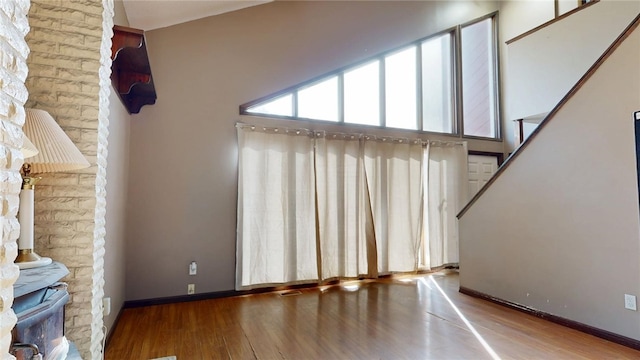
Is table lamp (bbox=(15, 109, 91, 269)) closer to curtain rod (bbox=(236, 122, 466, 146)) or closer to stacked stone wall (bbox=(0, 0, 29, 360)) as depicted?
stacked stone wall (bbox=(0, 0, 29, 360))

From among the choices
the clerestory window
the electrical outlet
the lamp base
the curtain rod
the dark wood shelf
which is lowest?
the electrical outlet

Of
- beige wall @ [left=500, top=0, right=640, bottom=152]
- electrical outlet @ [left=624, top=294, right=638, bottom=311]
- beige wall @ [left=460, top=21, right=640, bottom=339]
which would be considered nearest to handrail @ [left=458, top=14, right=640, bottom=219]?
beige wall @ [left=460, top=21, right=640, bottom=339]

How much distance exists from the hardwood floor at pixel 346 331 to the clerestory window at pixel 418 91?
7.54ft

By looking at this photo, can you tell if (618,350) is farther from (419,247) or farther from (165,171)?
(165,171)

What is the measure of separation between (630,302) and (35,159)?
3776 millimetres

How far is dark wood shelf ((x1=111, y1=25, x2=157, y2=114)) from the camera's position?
6.87ft

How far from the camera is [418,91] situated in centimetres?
508

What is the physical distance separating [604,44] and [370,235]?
3.62 metres

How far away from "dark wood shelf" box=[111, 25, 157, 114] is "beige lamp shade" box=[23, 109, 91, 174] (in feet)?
2.78

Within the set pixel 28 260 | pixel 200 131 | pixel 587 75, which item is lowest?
pixel 28 260

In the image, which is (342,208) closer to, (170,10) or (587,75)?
(587,75)

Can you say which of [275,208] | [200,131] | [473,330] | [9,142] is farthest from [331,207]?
[9,142]

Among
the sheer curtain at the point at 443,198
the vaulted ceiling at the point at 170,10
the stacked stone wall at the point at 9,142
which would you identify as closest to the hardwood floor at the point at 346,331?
the sheer curtain at the point at 443,198

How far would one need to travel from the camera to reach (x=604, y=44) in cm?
381
